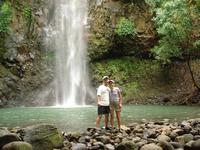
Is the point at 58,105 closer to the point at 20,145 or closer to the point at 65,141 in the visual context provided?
the point at 65,141

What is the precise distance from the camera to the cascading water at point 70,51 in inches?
1427

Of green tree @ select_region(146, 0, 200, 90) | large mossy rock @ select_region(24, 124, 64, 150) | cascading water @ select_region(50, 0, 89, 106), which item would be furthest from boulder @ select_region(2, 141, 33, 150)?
cascading water @ select_region(50, 0, 89, 106)

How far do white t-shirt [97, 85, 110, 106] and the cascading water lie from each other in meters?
19.8

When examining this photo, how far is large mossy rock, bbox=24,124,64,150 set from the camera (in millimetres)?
11641

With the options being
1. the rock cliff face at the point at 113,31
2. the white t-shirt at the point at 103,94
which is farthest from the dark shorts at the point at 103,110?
the rock cliff face at the point at 113,31

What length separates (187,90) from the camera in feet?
114

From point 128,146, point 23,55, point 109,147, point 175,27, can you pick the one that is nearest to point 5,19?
point 23,55

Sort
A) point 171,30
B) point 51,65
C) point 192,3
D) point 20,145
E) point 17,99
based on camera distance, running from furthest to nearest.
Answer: point 51,65 → point 17,99 → point 171,30 → point 192,3 → point 20,145

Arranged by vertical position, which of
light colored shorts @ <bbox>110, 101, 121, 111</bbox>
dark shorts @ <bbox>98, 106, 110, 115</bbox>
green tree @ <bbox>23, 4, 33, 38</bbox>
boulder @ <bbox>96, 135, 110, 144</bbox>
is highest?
green tree @ <bbox>23, 4, 33, 38</bbox>

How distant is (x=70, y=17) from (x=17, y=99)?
31.8 ft

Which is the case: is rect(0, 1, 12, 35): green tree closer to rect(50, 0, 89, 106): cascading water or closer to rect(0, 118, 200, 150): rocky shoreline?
rect(50, 0, 89, 106): cascading water

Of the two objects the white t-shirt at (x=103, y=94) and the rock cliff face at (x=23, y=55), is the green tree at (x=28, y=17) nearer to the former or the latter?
the rock cliff face at (x=23, y=55)

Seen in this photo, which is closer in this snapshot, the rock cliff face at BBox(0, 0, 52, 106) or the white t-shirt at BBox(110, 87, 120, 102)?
the white t-shirt at BBox(110, 87, 120, 102)

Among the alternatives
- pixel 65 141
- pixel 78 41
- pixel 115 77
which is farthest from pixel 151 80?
pixel 65 141
